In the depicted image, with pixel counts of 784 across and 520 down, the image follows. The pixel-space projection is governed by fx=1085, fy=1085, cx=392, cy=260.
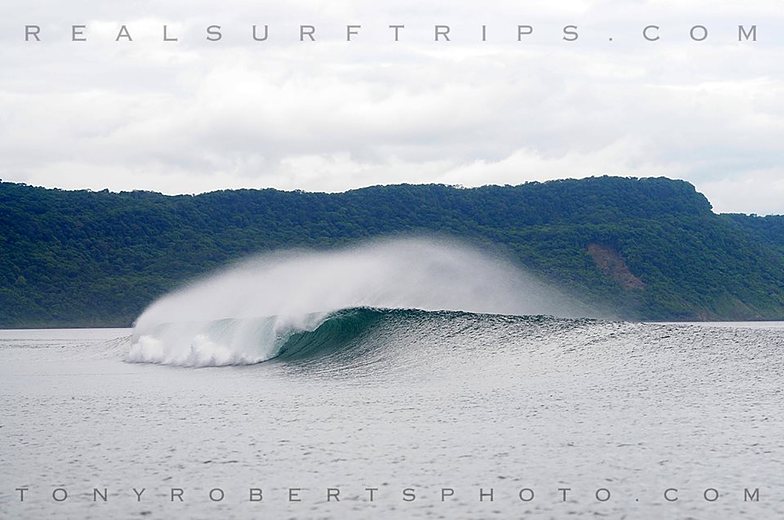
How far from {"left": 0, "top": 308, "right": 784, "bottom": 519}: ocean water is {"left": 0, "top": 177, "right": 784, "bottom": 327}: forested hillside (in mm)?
81143

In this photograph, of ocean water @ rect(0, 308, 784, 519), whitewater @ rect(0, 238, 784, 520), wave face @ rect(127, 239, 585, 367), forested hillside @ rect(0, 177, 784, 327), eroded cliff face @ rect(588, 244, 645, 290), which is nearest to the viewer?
ocean water @ rect(0, 308, 784, 519)

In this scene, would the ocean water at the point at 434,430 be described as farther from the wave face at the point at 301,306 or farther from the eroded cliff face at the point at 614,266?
the eroded cliff face at the point at 614,266

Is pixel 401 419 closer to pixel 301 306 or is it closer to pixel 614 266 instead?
pixel 301 306

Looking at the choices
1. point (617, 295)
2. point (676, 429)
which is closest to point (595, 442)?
point (676, 429)

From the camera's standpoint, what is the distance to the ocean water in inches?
468

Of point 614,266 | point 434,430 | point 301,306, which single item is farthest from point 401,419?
point 614,266

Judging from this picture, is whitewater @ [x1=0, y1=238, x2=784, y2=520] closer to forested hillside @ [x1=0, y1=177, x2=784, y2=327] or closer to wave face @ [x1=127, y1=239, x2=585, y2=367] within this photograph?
wave face @ [x1=127, y1=239, x2=585, y2=367]

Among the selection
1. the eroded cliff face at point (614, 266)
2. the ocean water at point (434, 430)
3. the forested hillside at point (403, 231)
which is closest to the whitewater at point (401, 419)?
the ocean water at point (434, 430)

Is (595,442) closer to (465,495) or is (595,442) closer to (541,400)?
(465,495)

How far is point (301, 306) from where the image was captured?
37.0 metres

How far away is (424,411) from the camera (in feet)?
61.7

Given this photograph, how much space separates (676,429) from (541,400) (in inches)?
158

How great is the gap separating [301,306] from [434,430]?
2085 cm

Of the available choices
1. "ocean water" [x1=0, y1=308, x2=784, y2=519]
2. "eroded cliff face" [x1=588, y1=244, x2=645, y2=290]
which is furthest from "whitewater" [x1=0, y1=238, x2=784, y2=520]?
"eroded cliff face" [x1=588, y1=244, x2=645, y2=290]
